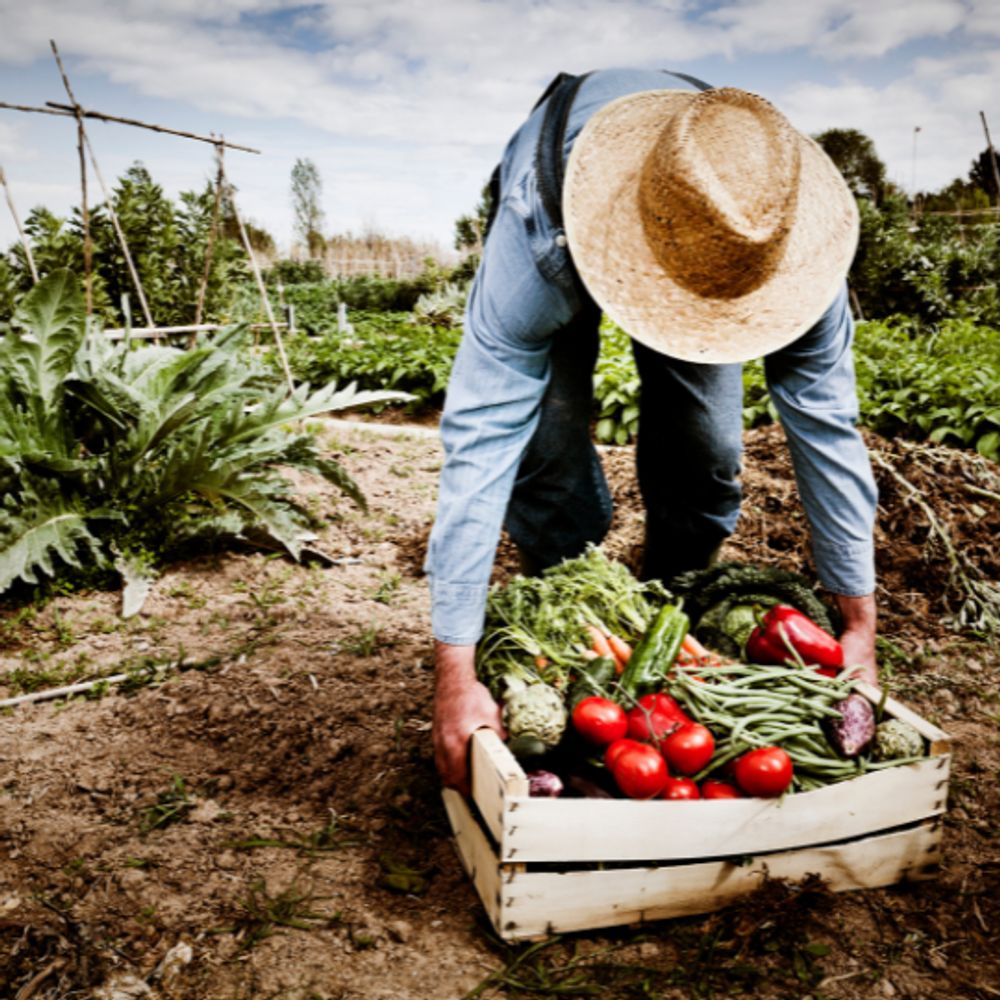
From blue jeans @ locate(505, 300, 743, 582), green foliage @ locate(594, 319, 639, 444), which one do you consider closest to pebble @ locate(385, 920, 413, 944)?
blue jeans @ locate(505, 300, 743, 582)

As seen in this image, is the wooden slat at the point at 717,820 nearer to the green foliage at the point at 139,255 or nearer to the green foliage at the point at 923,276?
the green foliage at the point at 139,255

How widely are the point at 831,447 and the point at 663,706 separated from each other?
808mm

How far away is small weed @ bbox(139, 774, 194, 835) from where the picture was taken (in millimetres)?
2150

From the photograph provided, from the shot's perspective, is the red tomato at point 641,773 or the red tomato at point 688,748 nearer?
the red tomato at point 641,773

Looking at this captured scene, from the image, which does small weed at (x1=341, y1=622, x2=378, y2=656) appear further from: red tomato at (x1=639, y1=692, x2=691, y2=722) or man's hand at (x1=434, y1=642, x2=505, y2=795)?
red tomato at (x1=639, y1=692, x2=691, y2=722)

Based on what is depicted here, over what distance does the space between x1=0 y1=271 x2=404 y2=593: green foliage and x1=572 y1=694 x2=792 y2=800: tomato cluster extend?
7.30ft

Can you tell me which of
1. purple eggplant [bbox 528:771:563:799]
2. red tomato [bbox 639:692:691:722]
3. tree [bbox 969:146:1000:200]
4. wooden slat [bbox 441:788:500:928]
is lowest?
wooden slat [bbox 441:788:500:928]

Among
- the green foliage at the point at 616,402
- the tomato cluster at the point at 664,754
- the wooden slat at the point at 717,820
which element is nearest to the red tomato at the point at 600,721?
the tomato cluster at the point at 664,754

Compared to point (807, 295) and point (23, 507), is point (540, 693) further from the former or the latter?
point (23, 507)

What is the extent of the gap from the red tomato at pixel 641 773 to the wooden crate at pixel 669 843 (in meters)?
0.04

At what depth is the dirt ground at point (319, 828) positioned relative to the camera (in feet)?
5.62

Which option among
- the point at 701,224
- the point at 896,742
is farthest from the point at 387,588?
the point at 701,224

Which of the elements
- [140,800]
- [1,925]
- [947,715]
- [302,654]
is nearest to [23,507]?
[302,654]

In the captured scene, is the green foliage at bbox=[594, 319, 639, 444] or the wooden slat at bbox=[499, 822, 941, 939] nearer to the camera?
the wooden slat at bbox=[499, 822, 941, 939]
